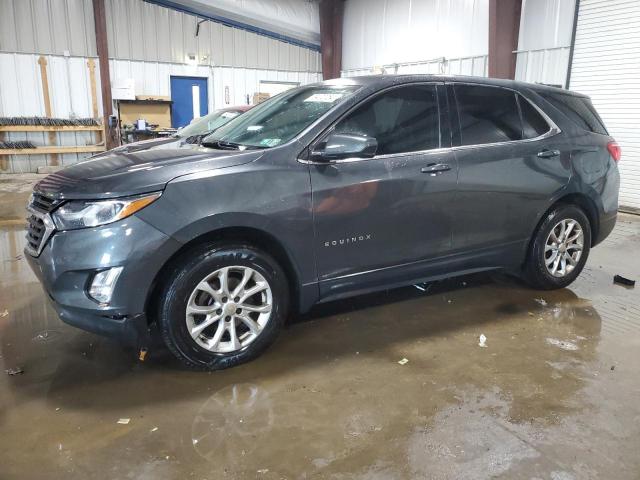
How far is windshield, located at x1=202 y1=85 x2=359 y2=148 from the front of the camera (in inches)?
119

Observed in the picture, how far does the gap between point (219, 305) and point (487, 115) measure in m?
2.21

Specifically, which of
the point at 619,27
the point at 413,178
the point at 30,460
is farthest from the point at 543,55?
the point at 30,460

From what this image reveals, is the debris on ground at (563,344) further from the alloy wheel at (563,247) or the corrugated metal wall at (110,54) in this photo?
the corrugated metal wall at (110,54)

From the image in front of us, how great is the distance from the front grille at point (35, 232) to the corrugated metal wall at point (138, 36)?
424 inches

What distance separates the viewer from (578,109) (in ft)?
13.2

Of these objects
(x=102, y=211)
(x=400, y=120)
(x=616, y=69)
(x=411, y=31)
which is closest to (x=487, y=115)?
(x=400, y=120)

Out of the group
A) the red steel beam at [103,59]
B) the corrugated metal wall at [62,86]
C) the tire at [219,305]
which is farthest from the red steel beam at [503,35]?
the red steel beam at [103,59]

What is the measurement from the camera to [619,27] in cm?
770

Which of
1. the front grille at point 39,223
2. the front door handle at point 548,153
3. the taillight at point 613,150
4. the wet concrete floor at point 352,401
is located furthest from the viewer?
the taillight at point 613,150

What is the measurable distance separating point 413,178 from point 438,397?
4.23 feet

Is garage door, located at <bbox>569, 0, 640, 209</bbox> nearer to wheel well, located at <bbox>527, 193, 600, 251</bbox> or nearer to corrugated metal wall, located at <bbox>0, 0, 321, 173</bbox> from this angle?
wheel well, located at <bbox>527, 193, 600, 251</bbox>

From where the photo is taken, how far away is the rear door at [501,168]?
3.39 meters

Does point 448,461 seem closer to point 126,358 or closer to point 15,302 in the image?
point 126,358

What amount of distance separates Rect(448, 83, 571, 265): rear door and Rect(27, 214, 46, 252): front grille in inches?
95.3
